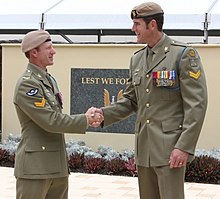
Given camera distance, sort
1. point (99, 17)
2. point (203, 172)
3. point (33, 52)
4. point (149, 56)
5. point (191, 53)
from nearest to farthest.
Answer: point (191, 53) → point (33, 52) → point (149, 56) → point (203, 172) → point (99, 17)

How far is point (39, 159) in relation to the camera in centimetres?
372

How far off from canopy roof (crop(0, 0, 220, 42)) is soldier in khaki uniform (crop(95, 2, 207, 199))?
6276 millimetres

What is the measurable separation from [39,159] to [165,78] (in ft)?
3.20

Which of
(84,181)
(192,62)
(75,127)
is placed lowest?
(84,181)

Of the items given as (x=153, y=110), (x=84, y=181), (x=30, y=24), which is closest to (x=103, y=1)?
(x=30, y=24)

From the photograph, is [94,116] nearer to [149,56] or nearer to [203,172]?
[149,56]

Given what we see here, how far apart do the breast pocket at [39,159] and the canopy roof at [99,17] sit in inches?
261

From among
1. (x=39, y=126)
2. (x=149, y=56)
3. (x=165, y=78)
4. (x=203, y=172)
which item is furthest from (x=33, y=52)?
(x=203, y=172)

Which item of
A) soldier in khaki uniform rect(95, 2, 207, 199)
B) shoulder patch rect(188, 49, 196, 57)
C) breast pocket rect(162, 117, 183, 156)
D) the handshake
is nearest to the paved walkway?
the handshake

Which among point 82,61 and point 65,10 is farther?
point 65,10

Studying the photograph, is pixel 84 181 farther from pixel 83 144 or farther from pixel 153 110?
pixel 153 110

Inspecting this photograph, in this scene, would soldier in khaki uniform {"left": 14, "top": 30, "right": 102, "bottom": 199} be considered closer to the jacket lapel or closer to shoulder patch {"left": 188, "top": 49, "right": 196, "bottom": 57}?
the jacket lapel

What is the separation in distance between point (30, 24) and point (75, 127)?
7.39 m

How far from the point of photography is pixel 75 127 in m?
3.76
